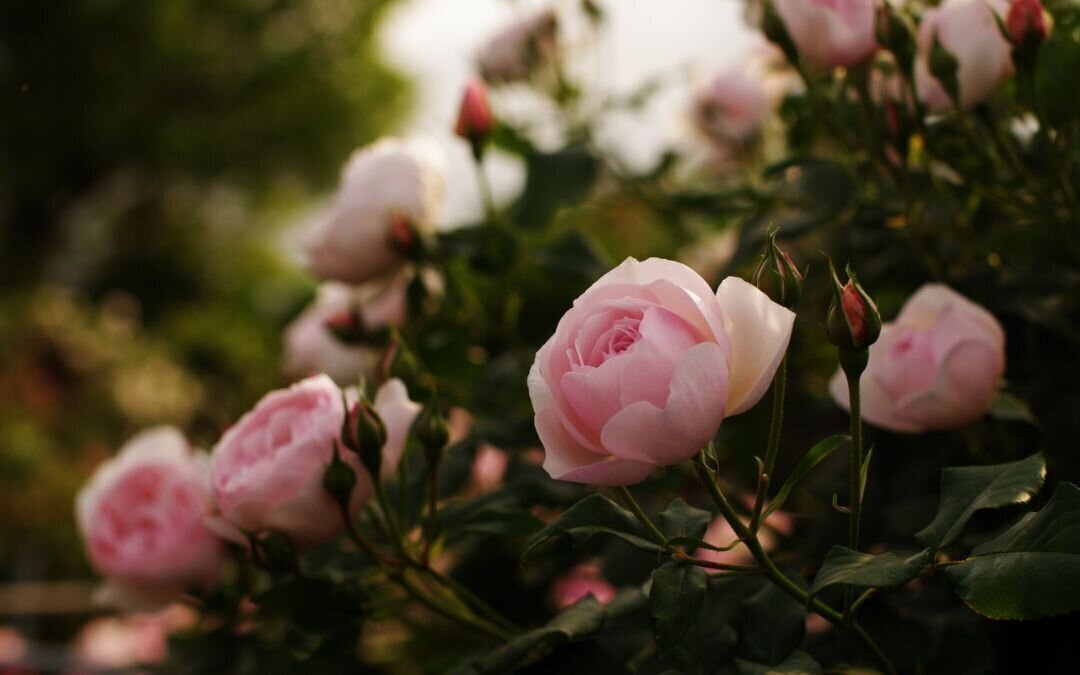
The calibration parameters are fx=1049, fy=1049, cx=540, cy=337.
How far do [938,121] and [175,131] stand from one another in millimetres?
7749

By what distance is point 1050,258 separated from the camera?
477 mm

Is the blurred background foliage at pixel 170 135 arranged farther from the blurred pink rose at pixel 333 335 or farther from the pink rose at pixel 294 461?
the pink rose at pixel 294 461

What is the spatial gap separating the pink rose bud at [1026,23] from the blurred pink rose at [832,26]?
0.08m

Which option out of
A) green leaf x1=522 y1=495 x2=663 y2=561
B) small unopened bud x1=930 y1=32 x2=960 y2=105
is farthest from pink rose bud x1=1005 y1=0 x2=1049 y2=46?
green leaf x1=522 y1=495 x2=663 y2=561

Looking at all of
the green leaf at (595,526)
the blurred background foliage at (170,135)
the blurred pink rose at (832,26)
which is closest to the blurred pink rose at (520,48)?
the blurred pink rose at (832,26)

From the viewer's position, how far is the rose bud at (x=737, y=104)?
2.49ft

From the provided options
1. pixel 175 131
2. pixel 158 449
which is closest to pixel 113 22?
pixel 175 131

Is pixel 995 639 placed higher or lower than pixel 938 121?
lower

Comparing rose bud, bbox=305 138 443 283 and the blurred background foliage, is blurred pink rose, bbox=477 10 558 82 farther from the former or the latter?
the blurred background foliage

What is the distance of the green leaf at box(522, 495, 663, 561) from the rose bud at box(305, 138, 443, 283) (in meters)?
0.30

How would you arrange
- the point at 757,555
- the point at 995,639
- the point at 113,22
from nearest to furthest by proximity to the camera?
the point at 757,555 < the point at 995,639 < the point at 113,22

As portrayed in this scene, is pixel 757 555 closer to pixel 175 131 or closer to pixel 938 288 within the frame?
pixel 938 288

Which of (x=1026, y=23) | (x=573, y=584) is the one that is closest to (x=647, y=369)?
(x=1026, y=23)

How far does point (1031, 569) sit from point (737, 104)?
21.2 inches
